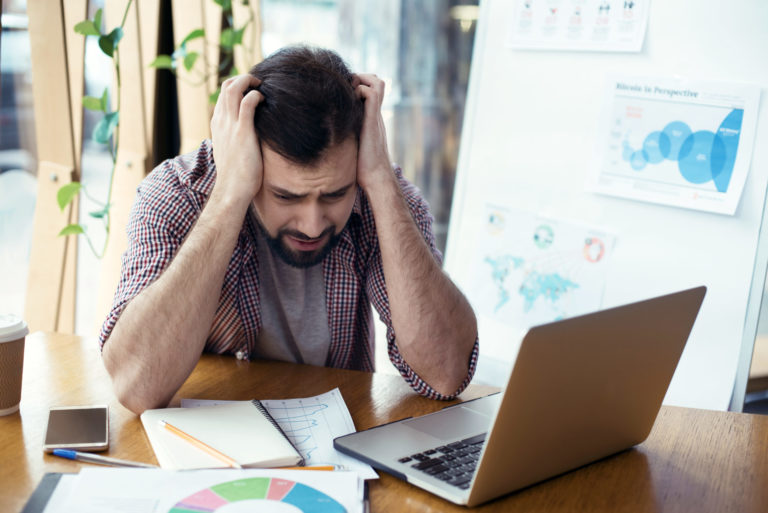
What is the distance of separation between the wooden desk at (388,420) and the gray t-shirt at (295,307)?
17cm

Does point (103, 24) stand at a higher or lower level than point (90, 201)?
higher

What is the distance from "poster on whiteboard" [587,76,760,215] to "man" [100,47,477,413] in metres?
0.77

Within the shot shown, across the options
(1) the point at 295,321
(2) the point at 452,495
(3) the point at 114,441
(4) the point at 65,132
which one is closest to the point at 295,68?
(1) the point at 295,321

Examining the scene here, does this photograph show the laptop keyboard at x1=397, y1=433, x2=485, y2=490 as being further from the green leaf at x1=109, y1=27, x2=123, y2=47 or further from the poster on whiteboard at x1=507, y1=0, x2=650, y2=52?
the green leaf at x1=109, y1=27, x2=123, y2=47

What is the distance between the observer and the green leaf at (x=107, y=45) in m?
2.13

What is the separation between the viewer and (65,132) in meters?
2.38

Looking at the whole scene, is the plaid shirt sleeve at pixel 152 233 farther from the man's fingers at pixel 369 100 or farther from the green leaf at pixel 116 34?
the green leaf at pixel 116 34

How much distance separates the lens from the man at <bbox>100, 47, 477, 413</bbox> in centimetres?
124

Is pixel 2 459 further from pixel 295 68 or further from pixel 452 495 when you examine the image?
pixel 295 68

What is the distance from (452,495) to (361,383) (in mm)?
430

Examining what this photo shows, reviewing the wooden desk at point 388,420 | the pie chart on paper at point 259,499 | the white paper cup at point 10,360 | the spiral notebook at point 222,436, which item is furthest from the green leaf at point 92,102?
the pie chart on paper at point 259,499

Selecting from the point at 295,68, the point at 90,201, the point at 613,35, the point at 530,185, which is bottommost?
the point at 90,201

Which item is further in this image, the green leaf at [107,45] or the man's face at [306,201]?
the green leaf at [107,45]

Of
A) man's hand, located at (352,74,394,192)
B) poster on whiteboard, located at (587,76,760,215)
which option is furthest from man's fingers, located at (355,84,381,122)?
poster on whiteboard, located at (587,76,760,215)
